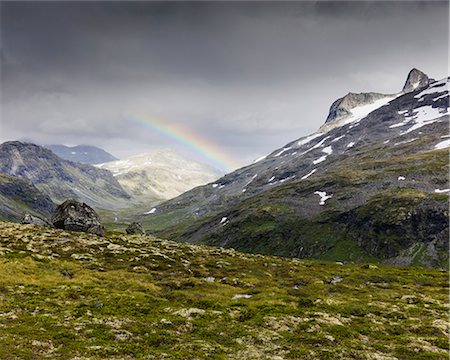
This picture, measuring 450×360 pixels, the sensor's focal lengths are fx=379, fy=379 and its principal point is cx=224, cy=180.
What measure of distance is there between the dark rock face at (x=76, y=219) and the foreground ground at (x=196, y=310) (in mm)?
25752

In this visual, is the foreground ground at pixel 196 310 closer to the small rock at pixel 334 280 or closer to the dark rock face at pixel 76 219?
the small rock at pixel 334 280

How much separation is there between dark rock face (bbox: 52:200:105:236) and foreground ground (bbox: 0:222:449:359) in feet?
84.5

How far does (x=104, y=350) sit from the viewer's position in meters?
28.8

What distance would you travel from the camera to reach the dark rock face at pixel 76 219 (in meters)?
108

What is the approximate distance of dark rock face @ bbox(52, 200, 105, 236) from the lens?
355 ft

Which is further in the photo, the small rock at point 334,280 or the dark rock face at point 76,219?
the dark rock face at point 76,219

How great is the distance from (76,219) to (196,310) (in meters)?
76.5

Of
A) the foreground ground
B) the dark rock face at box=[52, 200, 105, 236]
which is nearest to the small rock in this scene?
the foreground ground

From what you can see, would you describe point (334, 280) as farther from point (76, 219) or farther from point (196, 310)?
point (76, 219)

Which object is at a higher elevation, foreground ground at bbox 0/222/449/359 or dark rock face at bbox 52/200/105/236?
dark rock face at bbox 52/200/105/236

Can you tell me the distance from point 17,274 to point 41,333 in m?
28.3

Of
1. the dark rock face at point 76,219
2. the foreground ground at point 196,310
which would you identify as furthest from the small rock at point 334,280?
the dark rock face at point 76,219

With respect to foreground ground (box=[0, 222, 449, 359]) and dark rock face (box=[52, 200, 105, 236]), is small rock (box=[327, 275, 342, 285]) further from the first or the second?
dark rock face (box=[52, 200, 105, 236])

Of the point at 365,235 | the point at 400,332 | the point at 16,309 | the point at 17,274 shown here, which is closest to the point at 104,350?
the point at 16,309
